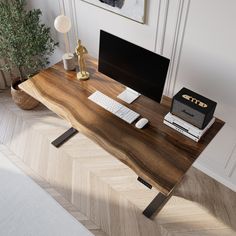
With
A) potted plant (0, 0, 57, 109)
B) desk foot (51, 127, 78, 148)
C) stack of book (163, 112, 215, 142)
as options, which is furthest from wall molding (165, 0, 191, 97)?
potted plant (0, 0, 57, 109)

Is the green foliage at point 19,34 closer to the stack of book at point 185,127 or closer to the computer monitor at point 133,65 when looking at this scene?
the computer monitor at point 133,65

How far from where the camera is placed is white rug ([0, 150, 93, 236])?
2260 millimetres

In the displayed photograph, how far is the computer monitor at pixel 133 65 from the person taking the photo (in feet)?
6.26

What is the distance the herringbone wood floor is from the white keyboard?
0.74 meters

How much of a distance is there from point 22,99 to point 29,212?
4.04 feet

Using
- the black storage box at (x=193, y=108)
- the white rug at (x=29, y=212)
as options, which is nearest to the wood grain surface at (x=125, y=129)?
the black storage box at (x=193, y=108)

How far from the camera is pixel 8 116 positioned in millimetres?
3113

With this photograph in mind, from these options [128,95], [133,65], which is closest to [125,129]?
[128,95]

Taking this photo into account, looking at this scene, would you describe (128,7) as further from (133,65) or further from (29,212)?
(29,212)

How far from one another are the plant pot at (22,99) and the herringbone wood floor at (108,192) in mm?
283

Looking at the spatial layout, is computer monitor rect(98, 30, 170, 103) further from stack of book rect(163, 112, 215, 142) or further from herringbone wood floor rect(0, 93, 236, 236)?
herringbone wood floor rect(0, 93, 236, 236)

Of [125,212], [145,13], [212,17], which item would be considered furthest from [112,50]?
[125,212]

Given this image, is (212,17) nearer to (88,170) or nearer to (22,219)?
(88,170)

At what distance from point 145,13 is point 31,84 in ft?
3.47
